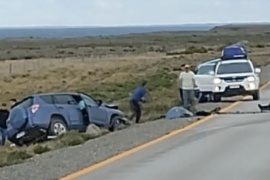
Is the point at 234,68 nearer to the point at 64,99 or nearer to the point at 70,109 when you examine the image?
the point at 64,99

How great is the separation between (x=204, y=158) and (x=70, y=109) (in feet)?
28.2

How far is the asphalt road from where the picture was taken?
1318 centimetres

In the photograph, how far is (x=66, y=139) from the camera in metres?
20.6

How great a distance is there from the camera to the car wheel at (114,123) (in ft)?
80.9

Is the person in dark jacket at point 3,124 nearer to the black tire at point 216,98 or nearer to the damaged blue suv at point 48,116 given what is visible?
the damaged blue suv at point 48,116

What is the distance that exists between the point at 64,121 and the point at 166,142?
215 inches

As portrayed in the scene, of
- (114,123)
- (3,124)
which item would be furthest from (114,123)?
(3,124)

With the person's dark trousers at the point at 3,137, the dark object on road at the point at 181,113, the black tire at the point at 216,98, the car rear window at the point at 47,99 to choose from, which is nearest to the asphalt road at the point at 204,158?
the dark object on road at the point at 181,113

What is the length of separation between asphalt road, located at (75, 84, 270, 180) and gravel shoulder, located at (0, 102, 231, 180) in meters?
0.55

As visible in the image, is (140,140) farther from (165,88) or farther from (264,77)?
(264,77)

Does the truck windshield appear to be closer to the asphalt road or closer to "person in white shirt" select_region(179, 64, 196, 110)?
"person in white shirt" select_region(179, 64, 196, 110)

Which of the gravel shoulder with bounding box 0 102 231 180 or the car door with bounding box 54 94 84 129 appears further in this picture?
the car door with bounding box 54 94 84 129

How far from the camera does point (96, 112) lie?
2428 cm

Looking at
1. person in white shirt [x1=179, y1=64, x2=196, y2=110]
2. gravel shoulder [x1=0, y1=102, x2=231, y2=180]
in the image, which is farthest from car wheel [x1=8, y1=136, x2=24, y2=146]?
person in white shirt [x1=179, y1=64, x2=196, y2=110]
